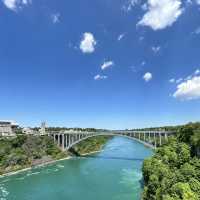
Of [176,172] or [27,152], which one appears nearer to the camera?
[176,172]

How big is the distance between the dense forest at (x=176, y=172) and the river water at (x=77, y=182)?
3067 mm

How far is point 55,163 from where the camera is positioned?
43969 mm

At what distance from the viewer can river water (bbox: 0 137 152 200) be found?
1032 inches

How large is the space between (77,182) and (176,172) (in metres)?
14.6

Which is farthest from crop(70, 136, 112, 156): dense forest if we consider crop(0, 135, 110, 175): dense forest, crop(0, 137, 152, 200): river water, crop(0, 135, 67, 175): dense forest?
crop(0, 137, 152, 200): river water

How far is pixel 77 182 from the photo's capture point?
3219cm

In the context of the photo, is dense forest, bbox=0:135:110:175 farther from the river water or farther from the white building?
the white building

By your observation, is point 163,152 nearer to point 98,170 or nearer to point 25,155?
point 98,170

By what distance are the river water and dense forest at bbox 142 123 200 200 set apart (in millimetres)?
3067

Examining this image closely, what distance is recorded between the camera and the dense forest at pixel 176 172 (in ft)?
51.7

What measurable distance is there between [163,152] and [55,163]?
20.1 m

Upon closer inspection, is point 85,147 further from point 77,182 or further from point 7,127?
point 77,182

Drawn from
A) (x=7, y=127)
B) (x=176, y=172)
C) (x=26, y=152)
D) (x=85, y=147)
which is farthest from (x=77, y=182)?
(x=7, y=127)

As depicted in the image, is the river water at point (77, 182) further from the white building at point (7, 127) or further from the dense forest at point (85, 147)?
the white building at point (7, 127)
